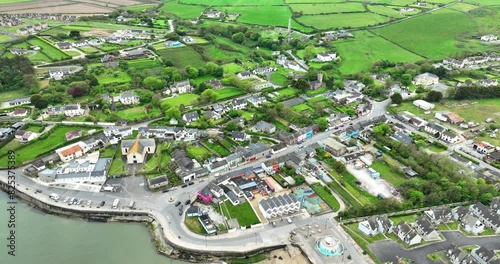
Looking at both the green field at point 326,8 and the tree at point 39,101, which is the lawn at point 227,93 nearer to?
the tree at point 39,101

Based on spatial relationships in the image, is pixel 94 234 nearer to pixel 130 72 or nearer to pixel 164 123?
pixel 164 123

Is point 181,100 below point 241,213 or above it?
above

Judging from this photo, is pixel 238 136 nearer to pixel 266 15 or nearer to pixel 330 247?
pixel 330 247

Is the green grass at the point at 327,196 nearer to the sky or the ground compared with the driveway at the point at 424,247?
nearer to the sky

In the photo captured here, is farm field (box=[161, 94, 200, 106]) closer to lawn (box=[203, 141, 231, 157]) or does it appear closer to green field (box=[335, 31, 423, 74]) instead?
lawn (box=[203, 141, 231, 157])

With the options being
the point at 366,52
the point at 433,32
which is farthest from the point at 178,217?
the point at 433,32

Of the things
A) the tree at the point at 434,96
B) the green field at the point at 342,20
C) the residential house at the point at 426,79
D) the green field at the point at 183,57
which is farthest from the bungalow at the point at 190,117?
the green field at the point at 342,20
